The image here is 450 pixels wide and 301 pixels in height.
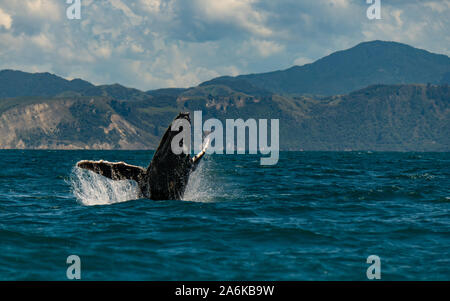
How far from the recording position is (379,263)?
40.2 ft

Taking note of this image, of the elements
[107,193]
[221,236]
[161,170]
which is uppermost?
[161,170]

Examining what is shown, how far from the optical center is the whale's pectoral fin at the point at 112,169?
1772cm

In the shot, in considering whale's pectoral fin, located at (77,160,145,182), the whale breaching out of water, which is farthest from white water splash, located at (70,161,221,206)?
whale's pectoral fin, located at (77,160,145,182)

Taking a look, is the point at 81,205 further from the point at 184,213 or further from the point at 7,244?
the point at 7,244

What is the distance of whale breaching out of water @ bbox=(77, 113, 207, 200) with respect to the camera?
17.8 m

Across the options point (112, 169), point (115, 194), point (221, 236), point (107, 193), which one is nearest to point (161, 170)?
point (112, 169)

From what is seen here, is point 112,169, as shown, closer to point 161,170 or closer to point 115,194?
point 161,170

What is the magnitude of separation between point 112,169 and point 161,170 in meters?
1.55

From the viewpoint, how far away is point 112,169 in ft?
58.5

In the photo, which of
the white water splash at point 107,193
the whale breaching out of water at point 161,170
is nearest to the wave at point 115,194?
the white water splash at point 107,193

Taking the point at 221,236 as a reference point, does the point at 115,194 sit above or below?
above

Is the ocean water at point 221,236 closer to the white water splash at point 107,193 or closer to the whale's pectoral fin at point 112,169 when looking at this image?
the white water splash at point 107,193
